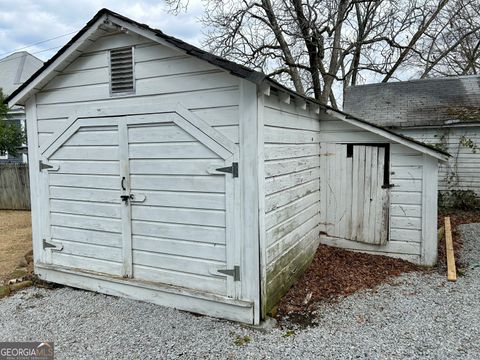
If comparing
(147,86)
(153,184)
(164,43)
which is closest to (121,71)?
(147,86)

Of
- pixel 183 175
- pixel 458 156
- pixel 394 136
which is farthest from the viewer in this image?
pixel 458 156

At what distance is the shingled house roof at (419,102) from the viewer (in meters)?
10.9

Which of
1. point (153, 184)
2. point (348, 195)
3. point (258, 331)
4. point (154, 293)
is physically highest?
point (153, 184)

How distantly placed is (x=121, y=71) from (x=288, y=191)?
96.9 inches

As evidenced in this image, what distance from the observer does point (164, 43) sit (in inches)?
147

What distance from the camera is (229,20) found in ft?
49.8

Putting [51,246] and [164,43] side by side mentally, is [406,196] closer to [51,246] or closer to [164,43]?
[164,43]

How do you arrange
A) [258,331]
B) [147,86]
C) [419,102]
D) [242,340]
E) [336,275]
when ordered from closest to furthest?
[242,340], [258,331], [147,86], [336,275], [419,102]

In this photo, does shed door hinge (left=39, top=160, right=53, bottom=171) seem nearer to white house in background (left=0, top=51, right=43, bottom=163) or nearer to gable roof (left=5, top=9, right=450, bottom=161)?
gable roof (left=5, top=9, right=450, bottom=161)

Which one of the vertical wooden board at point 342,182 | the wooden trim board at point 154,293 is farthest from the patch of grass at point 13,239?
the vertical wooden board at point 342,182

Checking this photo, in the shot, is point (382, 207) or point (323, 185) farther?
point (323, 185)

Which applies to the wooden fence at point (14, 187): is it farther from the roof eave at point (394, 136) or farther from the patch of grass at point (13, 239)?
the roof eave at point (394, 136)

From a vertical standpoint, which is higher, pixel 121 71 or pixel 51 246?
pixel 121 71

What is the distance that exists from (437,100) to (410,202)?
8460mm
